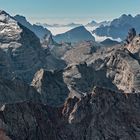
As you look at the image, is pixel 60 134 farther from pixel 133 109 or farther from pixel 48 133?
pixel 133 109

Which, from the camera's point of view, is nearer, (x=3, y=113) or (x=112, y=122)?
(x=3, y=113)

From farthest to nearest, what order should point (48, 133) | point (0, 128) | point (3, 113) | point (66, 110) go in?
point (66, 110)
point (48, 133)
point (3, 113)
point (0, 128)

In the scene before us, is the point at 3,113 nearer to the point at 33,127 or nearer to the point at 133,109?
the point at 33,127

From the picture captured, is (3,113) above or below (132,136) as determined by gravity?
above

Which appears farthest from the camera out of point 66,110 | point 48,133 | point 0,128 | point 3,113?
point 66,110

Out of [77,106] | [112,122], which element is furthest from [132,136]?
[77,106]

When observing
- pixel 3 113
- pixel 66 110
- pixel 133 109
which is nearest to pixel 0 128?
pixel 3 113

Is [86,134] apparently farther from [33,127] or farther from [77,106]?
[33,127]

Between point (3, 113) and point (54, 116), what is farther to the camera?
point (54, 116)

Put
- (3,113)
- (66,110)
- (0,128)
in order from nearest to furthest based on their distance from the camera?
(0,128) → (3,113) → (66,110)
